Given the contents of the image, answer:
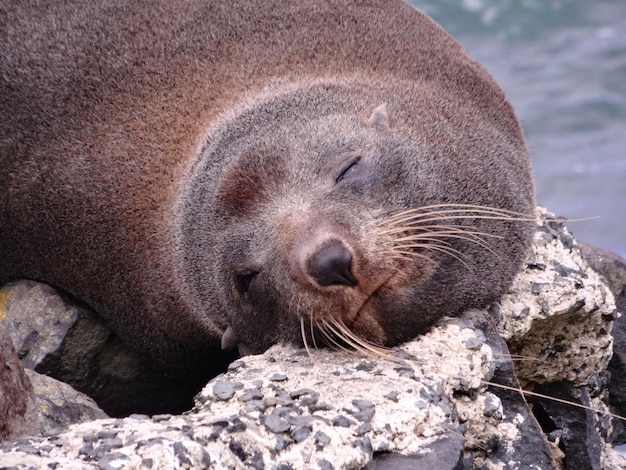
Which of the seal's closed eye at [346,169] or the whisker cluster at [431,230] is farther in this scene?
the seal's closed eye at [346,169]

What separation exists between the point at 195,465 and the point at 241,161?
194 centimetres

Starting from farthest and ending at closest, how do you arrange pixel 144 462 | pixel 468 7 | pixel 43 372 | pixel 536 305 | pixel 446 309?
pixel 468 7
pixel 43 372
pixel 536 305
pixel 446 309
pixel 144 462

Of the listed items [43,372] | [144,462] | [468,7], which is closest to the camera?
[144,462]

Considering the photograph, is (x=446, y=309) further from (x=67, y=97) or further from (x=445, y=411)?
(x=67, y=97)

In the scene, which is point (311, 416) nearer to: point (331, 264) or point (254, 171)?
point (331, 264)

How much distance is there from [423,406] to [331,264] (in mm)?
653

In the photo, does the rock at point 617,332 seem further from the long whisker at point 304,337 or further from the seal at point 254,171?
the long whisker at point 304,337

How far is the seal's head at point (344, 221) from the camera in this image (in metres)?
4.41

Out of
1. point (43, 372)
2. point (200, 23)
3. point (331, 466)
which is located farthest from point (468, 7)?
point (331, 466)

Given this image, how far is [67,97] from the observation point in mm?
6086

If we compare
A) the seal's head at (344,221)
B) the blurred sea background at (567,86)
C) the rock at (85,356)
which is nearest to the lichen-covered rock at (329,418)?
the seal's head at (344,221)

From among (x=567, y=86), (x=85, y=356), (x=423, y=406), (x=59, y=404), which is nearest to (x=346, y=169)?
(x=423, y=406)

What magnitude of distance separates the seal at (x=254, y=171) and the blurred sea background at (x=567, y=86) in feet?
21.1

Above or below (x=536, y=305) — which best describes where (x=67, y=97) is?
above
